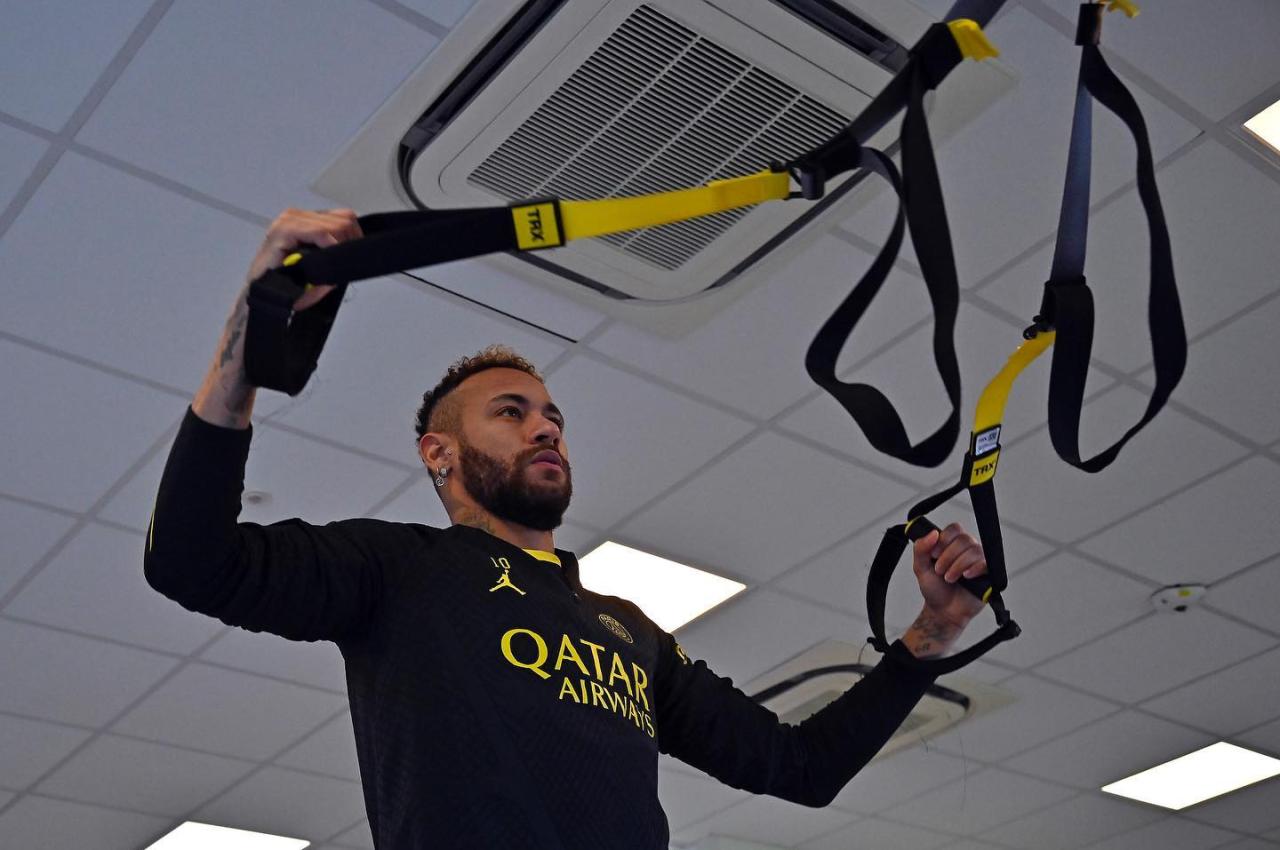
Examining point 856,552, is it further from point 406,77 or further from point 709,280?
point 406,77

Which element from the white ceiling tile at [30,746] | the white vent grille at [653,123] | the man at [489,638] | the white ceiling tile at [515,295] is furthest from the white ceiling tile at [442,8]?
the white ceiling tile at [30,746]

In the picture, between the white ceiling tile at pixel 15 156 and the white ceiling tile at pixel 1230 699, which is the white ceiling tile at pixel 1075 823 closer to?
the white ceiling tile at pixel 1230 699

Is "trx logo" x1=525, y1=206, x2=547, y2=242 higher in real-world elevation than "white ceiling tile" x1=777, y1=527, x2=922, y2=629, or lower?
lower

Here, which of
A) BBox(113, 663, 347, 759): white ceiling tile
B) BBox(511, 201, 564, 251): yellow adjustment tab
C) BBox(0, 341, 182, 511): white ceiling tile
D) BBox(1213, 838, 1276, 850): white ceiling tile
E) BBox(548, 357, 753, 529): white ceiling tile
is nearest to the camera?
BBox(511, 201, 564, 251): yellow adjustment tab

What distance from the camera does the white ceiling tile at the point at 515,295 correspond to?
8.56 ft

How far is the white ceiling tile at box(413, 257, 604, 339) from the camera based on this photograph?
2.61 meters

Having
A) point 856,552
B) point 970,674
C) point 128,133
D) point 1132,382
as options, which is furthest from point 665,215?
point 970,674

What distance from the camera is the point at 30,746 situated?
4.23m

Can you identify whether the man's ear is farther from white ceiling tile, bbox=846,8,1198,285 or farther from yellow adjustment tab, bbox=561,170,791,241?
white ceiling tile, bbox=846,8,1198,285

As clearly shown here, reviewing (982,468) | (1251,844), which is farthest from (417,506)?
(1251,844)

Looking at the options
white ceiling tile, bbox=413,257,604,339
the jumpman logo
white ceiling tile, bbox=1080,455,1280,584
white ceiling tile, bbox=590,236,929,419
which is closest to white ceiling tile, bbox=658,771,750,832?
white ceiling tile, bbox=1080,455,1280,584

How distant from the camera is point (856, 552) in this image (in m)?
3.62

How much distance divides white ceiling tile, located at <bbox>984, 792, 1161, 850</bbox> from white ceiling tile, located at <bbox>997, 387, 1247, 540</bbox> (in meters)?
2.18

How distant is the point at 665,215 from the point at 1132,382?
88.6 inches
